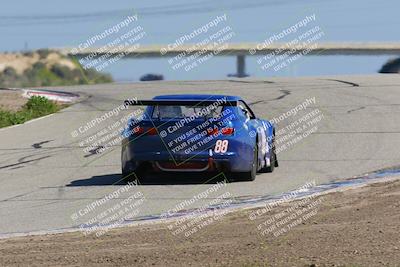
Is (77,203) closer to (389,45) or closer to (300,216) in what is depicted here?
(300,216)

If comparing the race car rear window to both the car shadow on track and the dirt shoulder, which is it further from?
the dirt shoulder

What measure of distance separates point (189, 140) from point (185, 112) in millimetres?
465

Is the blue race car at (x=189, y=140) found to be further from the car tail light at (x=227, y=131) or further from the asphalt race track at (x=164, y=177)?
the asphalt race track at (x=164, y=177)

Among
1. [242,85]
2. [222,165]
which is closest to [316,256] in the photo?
[222,165]

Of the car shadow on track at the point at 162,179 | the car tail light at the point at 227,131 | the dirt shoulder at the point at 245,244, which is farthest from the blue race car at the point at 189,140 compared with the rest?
the dirt shoulder at the point at 245,244

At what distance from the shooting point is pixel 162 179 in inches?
626

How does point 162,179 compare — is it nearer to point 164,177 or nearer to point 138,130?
point 164,177

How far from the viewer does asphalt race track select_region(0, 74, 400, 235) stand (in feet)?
44.7

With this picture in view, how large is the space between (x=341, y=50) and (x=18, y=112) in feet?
176

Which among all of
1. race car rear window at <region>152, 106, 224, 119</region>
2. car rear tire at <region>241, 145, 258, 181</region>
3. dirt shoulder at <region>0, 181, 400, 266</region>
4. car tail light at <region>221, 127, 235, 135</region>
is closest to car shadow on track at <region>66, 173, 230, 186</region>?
car rear tire at <region>241, 145, 258, 181</region>

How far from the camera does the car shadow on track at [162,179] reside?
1538 cm

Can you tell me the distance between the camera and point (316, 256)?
336 inches

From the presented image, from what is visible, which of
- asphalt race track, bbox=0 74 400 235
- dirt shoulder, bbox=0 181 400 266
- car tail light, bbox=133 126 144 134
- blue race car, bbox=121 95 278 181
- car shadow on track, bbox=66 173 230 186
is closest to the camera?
dirt shoulder, bbox=0 181 400 266

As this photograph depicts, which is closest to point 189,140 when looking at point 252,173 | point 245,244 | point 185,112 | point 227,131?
point 185,112
